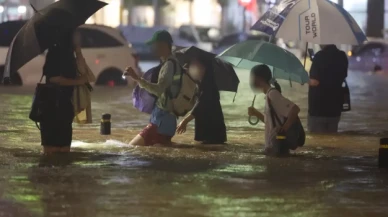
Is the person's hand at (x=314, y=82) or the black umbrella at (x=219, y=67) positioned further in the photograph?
the person's hand at (x=314, y=82)

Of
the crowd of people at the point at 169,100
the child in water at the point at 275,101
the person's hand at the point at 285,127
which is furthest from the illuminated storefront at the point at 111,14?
the person's hand at the point at 285,127

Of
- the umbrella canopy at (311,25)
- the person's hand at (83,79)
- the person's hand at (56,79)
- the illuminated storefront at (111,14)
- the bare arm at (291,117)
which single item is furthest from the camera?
the illuminated storefront at (111,14)

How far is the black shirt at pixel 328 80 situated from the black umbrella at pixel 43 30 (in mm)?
4327

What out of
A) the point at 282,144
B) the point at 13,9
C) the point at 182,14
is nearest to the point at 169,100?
the point at 282,144

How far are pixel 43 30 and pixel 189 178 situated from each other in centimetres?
228

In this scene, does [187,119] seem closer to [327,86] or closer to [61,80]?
[61,80]

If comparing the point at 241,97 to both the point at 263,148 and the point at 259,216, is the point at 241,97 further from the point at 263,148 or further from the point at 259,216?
the point at 259,216

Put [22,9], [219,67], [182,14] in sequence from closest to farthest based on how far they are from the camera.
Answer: [219,67] → [22,9] → [182,14]

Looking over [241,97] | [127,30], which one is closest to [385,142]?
[241,97]

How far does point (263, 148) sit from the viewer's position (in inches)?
487

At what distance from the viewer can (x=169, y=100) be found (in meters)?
11.5

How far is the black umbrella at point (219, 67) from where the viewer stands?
39.4ft

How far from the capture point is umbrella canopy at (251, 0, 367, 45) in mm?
12427

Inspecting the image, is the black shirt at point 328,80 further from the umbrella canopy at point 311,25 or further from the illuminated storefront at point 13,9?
the illuminated storefront at point 13,9
